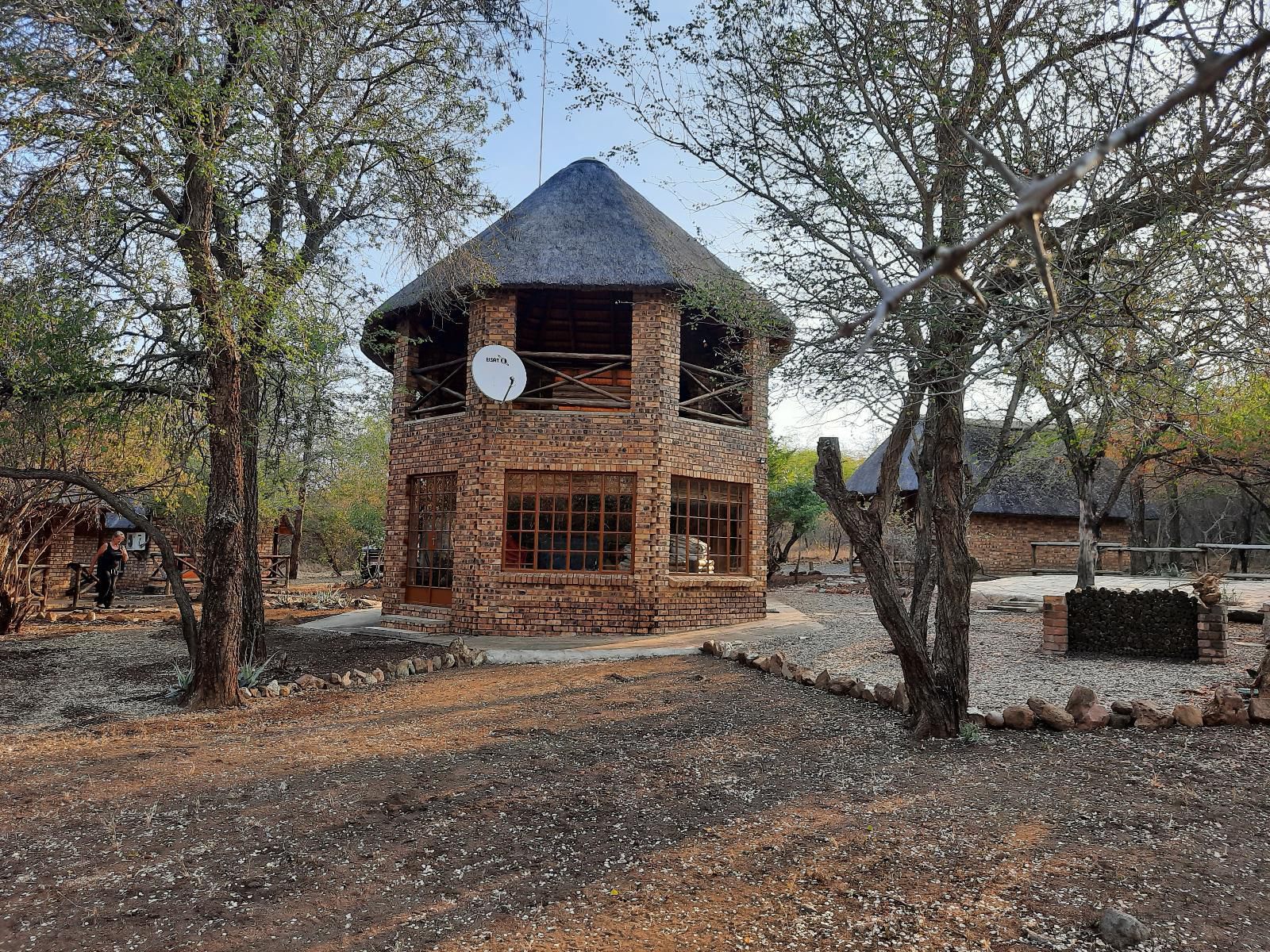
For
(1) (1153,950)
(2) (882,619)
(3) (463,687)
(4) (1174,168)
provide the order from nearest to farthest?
(1) (1153,950) → (4) (1174,168) → (2) (882,619) → (3) (463,687)

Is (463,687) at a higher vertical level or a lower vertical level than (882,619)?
lower

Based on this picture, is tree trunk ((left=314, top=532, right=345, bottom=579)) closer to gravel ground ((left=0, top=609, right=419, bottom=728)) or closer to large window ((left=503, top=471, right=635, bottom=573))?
gravel ground ((left=0, top=609, right=419, bottom=728))

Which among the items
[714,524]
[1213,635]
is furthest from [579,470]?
[1213,635]

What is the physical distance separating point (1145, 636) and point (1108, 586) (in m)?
4.45

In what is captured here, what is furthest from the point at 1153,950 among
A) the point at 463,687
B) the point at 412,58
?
the point at 412,58

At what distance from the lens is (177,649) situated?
9578mm

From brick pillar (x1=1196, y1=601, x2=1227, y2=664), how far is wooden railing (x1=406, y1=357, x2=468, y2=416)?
30.9 feet

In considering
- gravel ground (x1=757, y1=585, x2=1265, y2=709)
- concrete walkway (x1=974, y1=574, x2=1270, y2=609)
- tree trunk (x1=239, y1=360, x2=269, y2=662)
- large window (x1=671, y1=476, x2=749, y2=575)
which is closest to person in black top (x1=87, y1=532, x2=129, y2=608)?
tree trunk (x1=239, y1=360, x2=269, y2=662)

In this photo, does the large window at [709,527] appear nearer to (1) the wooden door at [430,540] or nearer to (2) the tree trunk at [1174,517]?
(1) the wooden door at [430,540]

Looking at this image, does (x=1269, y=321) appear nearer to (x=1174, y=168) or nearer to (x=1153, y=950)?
(x=1174, y=168)

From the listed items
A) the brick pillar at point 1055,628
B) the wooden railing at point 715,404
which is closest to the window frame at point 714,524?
the wooden railing at point 715,404

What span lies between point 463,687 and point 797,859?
14.7 feet

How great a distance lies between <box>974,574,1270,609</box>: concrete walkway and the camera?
1122cm

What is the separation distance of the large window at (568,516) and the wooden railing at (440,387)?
1.69 metres
